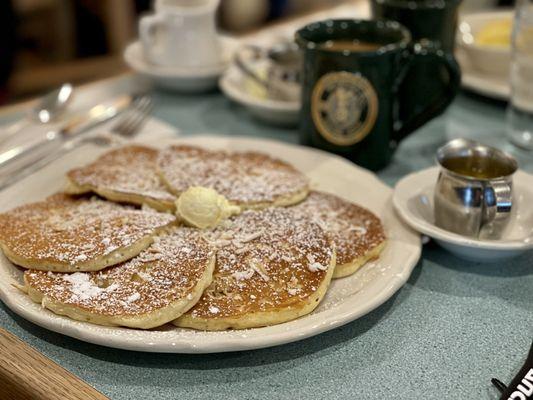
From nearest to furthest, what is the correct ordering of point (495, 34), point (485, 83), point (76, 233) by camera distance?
point (76, 233), point (485, 83), point (495, 34)

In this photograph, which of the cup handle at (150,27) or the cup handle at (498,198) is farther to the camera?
the cup handle at (150,27)

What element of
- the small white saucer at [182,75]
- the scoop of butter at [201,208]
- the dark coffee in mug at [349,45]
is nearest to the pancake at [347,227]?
the scoop of butter at [201,208]

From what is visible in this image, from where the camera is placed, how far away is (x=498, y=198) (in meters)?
1.04

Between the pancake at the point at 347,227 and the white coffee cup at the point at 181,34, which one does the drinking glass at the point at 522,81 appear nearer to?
the pancake at the point at 347,227

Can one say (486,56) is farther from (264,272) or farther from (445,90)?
(264,272)

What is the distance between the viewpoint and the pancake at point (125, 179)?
1.11 m

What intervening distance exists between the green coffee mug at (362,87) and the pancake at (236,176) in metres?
0.15

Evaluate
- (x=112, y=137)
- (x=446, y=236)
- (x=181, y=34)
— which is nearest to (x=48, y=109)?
(x=112, y=137)

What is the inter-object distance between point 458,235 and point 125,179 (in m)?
0.58

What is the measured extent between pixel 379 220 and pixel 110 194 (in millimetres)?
459

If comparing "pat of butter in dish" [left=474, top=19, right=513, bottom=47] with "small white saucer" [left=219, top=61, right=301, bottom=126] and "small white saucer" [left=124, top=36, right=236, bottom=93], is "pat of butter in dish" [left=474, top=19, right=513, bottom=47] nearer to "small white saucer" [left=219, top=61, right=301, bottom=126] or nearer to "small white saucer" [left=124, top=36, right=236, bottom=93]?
"small white saucer" [left=219, top=61, right=301, bottom=126]

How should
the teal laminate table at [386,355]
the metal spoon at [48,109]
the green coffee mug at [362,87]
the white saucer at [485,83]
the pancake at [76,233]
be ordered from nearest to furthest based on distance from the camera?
the teal laminate table at [386,355] → the pancake at [76,233] → the green coffee mug at [362,87] → the metal spoon at [48,109] → the white saucer at [485,83]

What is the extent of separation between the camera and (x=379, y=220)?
1.13 metres

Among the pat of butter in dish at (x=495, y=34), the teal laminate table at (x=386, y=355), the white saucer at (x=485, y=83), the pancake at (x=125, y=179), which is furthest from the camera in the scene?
the pat of butter in dish at (x=495, y=34)
